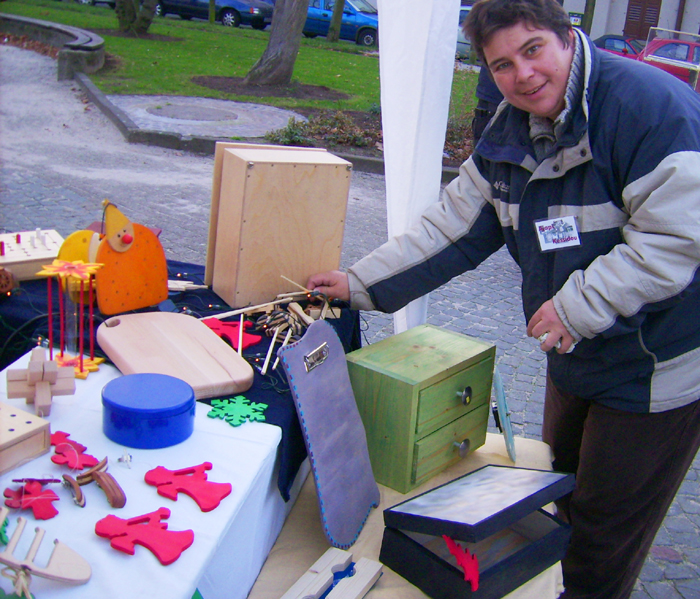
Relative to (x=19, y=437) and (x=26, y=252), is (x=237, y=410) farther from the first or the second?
(x=26, y=252)

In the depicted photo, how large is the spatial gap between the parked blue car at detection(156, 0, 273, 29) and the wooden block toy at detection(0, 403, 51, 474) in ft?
60.4

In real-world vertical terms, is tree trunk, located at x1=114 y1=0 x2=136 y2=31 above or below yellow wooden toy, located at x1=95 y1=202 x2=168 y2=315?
above

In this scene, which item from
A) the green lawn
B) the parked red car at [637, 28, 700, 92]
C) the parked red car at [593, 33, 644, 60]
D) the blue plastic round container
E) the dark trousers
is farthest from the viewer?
the parked red car at [593, 33, 644, 60]

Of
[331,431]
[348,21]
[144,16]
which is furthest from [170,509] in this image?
[348,21]

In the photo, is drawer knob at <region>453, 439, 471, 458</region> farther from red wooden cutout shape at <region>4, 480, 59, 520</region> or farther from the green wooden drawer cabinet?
red wooden cutout shape at <region>4, 480, 59, 520</region>

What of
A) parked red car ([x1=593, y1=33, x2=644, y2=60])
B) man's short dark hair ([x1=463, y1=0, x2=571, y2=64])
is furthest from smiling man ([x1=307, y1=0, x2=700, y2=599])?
parked red car ([x1=593, y1=33, x2=644, y2=60])

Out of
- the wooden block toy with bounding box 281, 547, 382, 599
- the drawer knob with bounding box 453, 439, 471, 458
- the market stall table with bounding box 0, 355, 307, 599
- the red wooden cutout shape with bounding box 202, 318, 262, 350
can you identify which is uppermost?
the red wooden cutout shape with bounding box 202, 318, 262, 350

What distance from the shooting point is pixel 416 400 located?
1.60 metres

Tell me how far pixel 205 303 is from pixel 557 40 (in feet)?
3.85

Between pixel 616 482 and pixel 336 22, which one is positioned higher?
pixel 336 22

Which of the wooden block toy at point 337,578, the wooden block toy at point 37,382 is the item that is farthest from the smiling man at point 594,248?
the wooden block toy at point 37,382

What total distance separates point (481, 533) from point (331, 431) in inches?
15.4

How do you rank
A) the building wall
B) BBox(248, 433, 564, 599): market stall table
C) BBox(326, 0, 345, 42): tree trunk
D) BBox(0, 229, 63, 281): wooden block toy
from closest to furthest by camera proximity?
BBox(248, 433, 564, 599): market stall table → BBox(0, 229, 63, 281): wooden block toy → BBox(326, 0, 345, 42): tree trunk → the building wall

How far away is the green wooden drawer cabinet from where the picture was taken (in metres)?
1.63
